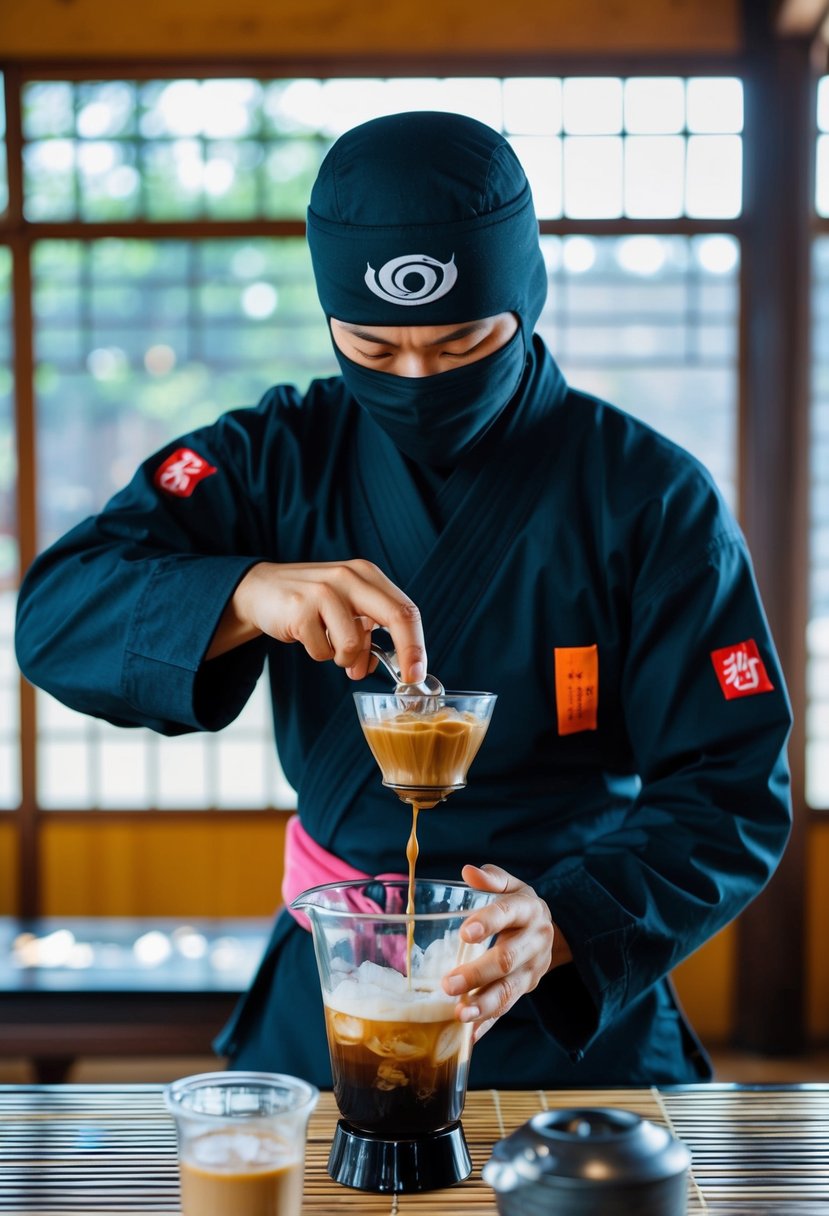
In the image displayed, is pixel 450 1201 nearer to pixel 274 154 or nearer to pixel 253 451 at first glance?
pixel 253 451

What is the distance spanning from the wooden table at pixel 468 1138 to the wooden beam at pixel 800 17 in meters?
3.62

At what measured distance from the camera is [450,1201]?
1.16m

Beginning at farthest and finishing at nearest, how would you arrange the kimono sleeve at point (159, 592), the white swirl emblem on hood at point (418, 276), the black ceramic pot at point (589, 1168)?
the kimono sleeve at point (159, 592), the white swirl emblem on hood at point (418, 276), the black ceramic pot at point (589, 1168)

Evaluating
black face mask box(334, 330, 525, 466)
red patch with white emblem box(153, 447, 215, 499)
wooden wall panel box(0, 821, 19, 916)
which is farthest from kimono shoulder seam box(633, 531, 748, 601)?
wooden wall panel box(0, 821, 19, 916)

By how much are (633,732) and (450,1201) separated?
64cm

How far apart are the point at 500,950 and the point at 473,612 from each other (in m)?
0.52

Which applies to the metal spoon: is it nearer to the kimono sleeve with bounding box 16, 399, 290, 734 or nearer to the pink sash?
the kimono sleeve with bounding box 16, 399, 290, 734

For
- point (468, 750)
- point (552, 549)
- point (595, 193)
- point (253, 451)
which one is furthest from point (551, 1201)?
point (595, 193)

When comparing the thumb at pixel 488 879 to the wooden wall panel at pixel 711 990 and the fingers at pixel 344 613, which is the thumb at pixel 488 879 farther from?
the wooden wall panel at pixel 711 990

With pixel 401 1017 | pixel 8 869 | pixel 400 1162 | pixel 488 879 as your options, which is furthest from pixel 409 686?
pixel 8 869

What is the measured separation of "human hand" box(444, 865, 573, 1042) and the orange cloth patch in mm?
338

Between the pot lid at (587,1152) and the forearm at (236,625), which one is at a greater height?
the forearm at (236,625)

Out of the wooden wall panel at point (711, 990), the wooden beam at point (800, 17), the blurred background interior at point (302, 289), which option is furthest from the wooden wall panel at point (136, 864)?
the wooden beam at point (800, 17)

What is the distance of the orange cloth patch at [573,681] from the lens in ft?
5.26
